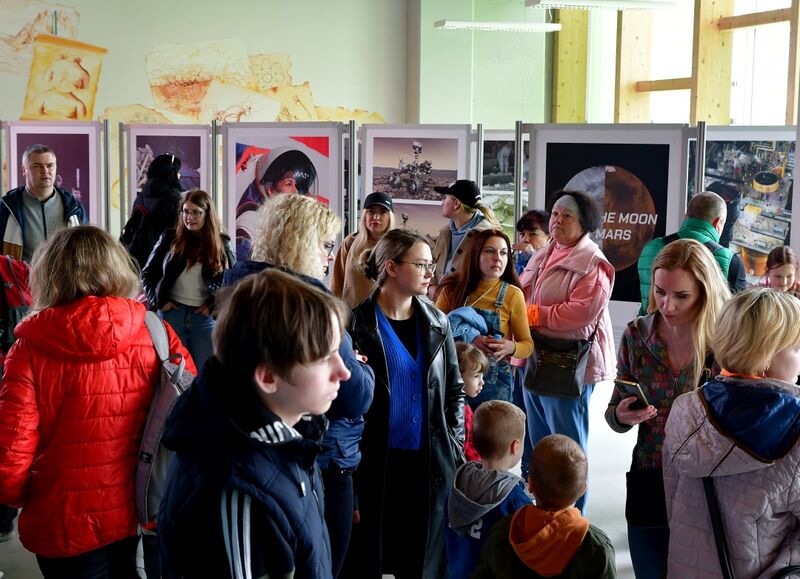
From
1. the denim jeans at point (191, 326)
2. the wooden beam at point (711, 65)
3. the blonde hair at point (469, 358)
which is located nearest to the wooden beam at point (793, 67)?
the wooden beam at point (711, 65)

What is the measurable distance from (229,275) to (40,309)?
695 millimetres

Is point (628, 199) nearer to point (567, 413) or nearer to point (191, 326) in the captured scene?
point (567, 413)

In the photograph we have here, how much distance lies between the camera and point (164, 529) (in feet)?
5.24

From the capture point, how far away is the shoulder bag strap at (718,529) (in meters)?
2.42

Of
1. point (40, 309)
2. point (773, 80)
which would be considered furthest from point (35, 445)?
point (773, 80)

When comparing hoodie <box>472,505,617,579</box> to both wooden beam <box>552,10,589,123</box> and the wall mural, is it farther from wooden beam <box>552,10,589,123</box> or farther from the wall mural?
wooden beam <box>552,10,589,123</box>

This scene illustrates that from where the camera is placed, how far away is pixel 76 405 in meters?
2.60

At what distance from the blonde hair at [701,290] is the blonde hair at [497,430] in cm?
61

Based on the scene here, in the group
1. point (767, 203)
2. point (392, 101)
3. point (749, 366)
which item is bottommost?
point (749, 366)

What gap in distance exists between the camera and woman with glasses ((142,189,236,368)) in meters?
5.14

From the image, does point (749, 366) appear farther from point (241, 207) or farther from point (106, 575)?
point (241, 207)

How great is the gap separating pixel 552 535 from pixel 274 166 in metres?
5.05

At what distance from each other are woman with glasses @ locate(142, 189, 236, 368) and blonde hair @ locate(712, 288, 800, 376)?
322cm

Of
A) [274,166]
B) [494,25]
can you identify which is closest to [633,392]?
[274,166]
